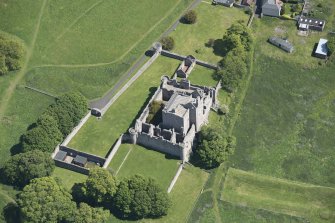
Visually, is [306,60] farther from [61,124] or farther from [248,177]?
[61,124]

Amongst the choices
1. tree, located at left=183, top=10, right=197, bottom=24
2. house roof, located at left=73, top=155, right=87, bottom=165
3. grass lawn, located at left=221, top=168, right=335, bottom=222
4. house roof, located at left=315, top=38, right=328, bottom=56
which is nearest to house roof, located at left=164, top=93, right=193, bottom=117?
grass lawn, located at left=221, top=168, right=335, bottom=222

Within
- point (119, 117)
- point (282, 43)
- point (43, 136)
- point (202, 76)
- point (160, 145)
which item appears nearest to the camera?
point (43, 136)

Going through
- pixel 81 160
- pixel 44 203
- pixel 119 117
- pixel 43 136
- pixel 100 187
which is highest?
pixel 43 136

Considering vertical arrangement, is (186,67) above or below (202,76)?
above

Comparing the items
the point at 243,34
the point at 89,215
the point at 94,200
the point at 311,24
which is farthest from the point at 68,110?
the point at 311,24

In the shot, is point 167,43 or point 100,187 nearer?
point 100,187

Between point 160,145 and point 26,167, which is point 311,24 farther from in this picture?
point 26,167

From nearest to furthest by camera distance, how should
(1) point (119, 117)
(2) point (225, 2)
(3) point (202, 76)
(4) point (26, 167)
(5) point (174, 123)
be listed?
(4) point (26, 167) → (5) point (174, 123) → (1) point (119, 117) → (3) point (202, 76) → (2) point (225, 2)

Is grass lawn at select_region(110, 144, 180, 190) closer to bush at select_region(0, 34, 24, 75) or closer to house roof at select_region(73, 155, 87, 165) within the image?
house roof at select_region(73, 155, 87, 165)
